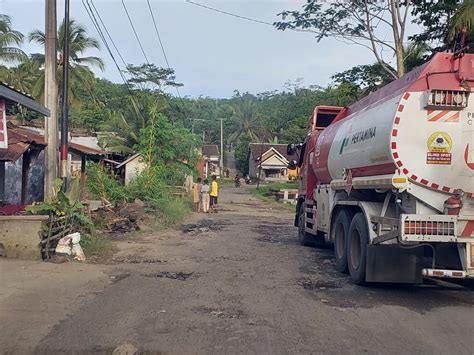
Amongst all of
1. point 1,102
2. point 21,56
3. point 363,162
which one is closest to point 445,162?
point 363,162

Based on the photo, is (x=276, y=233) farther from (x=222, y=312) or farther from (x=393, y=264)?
(x=222, y=312)

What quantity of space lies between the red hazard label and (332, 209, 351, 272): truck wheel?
2.94 meters

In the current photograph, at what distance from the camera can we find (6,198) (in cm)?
1794

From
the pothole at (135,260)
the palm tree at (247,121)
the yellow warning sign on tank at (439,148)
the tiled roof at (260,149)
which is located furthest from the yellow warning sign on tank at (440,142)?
the palm tree at (247,121)

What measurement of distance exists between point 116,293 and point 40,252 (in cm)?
283

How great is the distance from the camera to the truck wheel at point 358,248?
Result: 30.2 ft

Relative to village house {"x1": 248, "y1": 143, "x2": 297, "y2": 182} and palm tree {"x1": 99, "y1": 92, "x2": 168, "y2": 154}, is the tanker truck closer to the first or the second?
palm tree {"x1": 99, "y1": 92, "x2": 168, "y2": 154}

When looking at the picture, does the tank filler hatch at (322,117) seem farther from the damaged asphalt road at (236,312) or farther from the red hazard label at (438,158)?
the red hazard label at (438,158)

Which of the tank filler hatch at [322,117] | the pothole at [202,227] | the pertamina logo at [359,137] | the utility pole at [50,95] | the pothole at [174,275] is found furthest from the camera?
the pothole at [202,227]

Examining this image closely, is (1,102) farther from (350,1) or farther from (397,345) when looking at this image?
(350,1)

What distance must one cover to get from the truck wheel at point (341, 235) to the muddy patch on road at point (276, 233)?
15.4 ft

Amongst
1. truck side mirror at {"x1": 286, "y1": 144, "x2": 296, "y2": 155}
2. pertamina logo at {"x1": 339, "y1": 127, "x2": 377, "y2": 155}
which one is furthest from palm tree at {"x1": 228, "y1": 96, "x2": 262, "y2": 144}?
pertamina logo at {"x1": 339, "y1": 127, "x2": 377, "y2": 155}

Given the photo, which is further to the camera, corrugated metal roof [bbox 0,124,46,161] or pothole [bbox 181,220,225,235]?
pothole [bbox 181,220,225,235]

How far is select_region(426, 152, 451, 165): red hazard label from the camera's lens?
25.9ft
